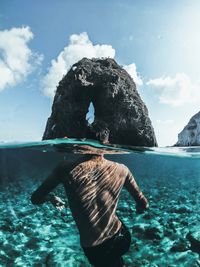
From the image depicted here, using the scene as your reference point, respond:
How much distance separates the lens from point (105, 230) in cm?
320

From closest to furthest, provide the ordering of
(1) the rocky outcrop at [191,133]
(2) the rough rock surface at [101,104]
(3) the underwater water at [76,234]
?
(3) the underwater water at [76,234]
(2) the rough rock surface at [101,104]
(1) the rocky outcrop at [191,133]

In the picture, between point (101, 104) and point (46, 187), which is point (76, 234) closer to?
point (46, 187)

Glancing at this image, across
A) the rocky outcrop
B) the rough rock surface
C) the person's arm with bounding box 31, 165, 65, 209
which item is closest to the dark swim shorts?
the person's arm with bounding box 31, 165, 65, 209

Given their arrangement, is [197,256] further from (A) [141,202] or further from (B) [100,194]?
(B) [100,194]

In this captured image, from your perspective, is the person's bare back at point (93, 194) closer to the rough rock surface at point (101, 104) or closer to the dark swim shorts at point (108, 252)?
the dark swim shorts at point (108, 252)

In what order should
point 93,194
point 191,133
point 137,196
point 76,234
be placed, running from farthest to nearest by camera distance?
1. point 191,133
2. point 76,234
3. point 137,196
4. point 93,194

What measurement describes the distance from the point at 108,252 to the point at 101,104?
678 inches

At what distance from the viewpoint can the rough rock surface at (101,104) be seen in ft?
61.8

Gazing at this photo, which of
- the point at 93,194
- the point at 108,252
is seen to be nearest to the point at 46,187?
the point at 93,194

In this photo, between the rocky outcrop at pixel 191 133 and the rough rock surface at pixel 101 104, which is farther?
the rocky outcrop at pixel 191 133

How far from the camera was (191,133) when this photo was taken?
22.2 m

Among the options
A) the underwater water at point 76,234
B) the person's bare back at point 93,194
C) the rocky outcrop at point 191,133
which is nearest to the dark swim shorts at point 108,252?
the person's bare back at point 93,194

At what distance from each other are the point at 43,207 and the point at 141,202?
8413mm

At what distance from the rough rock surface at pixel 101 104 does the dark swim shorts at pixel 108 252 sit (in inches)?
596
